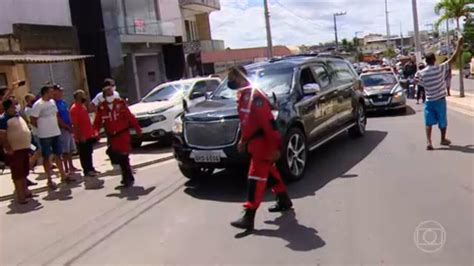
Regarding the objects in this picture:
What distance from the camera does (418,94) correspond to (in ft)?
58.6

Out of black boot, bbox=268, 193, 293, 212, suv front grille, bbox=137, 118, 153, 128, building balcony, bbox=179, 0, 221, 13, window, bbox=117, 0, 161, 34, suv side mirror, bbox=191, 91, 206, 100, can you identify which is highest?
building balcony, bbox=179, 0, 221, 13

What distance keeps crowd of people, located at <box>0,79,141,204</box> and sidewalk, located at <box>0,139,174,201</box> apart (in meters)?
0.23

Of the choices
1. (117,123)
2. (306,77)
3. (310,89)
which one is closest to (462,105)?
(306,77)

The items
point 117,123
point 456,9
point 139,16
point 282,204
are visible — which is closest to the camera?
point 282,204

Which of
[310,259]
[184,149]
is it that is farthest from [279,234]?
[184,149]

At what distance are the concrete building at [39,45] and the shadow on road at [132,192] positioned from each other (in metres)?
6.86

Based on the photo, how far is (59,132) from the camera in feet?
28.6

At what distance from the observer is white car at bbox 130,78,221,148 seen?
38.8 feet

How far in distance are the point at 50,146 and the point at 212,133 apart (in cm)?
325

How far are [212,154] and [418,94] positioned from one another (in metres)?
13.0

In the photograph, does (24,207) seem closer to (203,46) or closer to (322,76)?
(322,76)

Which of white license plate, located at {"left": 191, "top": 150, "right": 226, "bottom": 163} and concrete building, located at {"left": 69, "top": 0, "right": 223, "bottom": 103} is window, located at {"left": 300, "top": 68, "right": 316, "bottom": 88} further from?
concrete building, located at {"left": 69, "top": 0, "right": 223, "bottom": 103}

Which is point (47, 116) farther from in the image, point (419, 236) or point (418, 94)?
point (418, 94)

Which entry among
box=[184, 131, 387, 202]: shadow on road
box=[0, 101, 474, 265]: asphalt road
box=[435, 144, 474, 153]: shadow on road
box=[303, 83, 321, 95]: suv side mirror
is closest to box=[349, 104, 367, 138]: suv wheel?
box=[184, 131, 387, 202]: shadow on road
